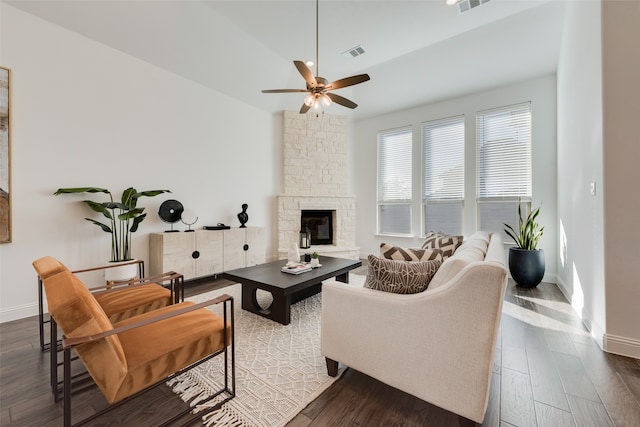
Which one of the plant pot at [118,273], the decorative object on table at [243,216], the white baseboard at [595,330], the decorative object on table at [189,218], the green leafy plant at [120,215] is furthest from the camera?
the decorative object on table at [243,216]

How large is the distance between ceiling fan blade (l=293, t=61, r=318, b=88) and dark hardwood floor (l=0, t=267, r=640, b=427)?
8.85 feet

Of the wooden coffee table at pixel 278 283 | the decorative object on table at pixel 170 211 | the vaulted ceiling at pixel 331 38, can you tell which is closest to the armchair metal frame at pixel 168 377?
the wooden coffee table at pixel 278 283

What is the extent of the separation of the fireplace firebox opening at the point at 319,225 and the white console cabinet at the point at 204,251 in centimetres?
129

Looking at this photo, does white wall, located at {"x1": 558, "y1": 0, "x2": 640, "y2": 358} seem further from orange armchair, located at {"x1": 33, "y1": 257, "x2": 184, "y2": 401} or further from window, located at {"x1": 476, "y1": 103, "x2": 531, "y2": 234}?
orange armchair, located at {"x1": 33, "y1": 257, "x2": 184, "y2": 401}

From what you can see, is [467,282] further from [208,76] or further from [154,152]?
[208,76]

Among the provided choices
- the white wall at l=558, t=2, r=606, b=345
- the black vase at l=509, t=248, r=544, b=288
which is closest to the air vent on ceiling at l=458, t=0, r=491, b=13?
the white wall at l=558, t=2, r=606, b=345

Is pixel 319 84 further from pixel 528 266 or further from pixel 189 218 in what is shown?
pixel 528 266

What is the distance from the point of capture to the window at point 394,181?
559cm

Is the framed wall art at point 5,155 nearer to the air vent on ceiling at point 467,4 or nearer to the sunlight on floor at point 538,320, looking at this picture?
the air vent on ceiling at point 467,4

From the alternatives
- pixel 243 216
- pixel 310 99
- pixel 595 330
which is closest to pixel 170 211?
pixel 243 216

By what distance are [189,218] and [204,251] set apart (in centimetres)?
59

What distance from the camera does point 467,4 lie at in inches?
129

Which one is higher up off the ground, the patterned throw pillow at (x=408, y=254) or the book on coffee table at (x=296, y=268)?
the patterned throw pillow at (x=408, y=254)

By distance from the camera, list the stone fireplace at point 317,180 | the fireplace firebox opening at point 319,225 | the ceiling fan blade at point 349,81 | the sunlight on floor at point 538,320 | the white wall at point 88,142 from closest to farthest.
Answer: the sunlight on floor at point 538,320, the ceiling fan blade at point 349,81, the white wall at point 88,142, the stone fireplace at point 317,180, the fireplace firebox opening at point 319,225
